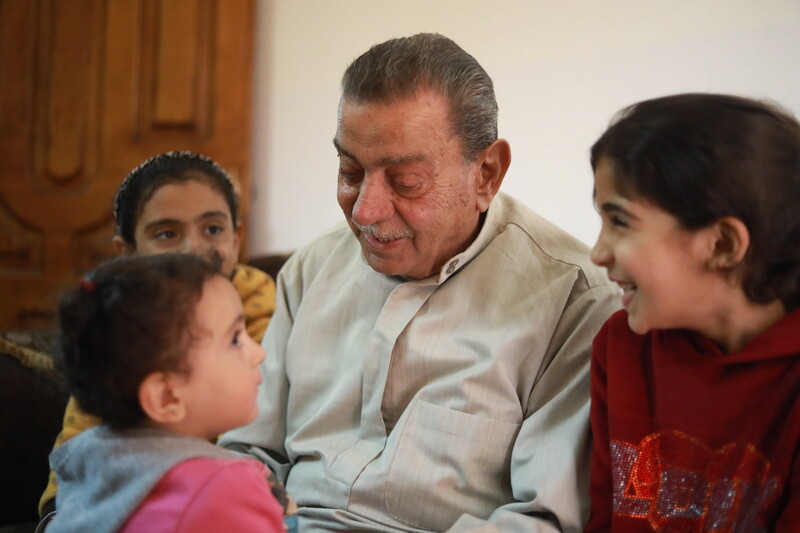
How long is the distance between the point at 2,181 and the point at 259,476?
282 centimetres

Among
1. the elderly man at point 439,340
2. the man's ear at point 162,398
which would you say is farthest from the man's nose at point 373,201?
the man's ear at point 162,398

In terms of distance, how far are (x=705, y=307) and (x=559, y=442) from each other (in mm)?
342

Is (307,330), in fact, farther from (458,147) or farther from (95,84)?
(95,84)

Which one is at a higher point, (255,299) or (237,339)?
(237,339)

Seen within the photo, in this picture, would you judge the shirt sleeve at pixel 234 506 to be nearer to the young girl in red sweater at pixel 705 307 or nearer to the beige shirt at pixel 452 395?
the beige shirt at pixel 452 395

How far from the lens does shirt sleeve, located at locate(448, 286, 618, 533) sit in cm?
134

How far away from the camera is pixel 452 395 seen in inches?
58.7

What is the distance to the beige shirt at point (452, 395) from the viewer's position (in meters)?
1.42

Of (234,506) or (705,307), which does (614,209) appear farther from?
(234,506)

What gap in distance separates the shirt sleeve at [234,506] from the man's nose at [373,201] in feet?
1.76

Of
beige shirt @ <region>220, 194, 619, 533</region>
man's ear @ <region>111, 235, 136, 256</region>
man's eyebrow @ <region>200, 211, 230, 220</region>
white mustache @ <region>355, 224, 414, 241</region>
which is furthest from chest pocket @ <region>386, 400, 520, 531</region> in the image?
man's ear @ <region>111, 235, 136, 256</region>

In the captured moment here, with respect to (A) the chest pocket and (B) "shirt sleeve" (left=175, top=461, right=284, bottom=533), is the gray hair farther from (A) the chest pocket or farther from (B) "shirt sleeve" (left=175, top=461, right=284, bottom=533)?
(B) "shirt sleeve" (left=175, top=461, right=284, bottom=533)

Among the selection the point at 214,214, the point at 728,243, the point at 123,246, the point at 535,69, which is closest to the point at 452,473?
the point at 728,243

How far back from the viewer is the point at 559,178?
2863 mm
